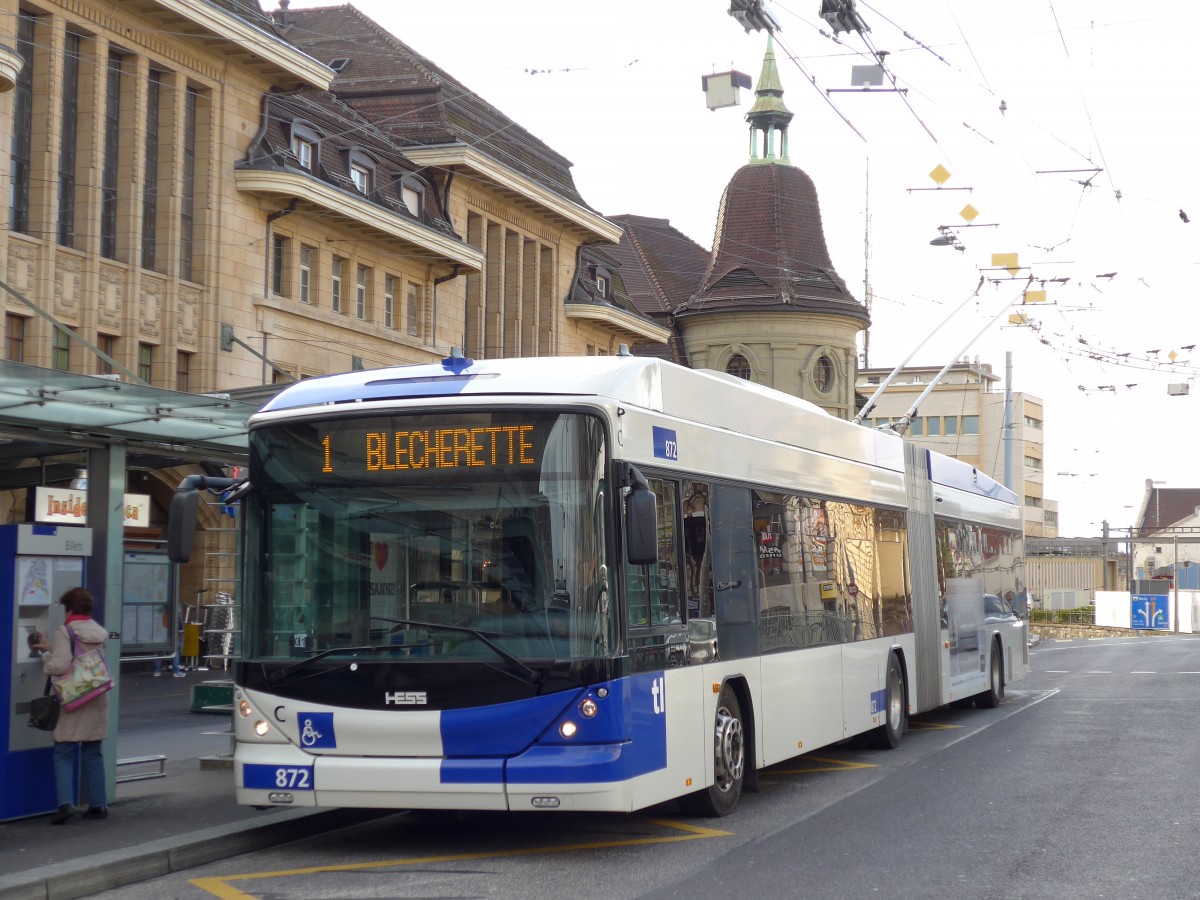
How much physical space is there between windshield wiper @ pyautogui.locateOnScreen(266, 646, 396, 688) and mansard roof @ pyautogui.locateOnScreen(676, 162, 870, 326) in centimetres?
5230

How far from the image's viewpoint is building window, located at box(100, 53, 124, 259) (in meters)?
29.2

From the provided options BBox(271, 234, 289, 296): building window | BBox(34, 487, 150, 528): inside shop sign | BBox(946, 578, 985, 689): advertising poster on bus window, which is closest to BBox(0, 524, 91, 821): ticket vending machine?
BBox(946, 578, 985, 689): advertising poster on bus window

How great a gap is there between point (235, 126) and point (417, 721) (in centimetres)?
2462

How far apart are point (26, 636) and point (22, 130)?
61.6 feet

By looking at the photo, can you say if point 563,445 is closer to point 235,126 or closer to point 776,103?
point 235,126

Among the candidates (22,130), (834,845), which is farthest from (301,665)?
(22,130)

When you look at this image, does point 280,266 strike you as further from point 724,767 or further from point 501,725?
point 501,725

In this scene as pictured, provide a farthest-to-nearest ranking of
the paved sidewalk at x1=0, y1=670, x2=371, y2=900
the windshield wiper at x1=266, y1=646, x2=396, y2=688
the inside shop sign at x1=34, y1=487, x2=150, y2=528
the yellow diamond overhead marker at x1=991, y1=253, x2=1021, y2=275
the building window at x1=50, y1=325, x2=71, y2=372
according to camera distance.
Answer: the building window at x1=50, y1=325, x2=71, y2=372, the yellow diamond overhead marker at x1=991, y1=253, x2=1021, y2=275, the inside shop sign at x1=34, y1=487, x2=150, y2=528, the windshield wiper at x1=266, y1=646, x2=396, y2=688, the paved sidewalk at x1=0, y1=670, x2=371, y2=900

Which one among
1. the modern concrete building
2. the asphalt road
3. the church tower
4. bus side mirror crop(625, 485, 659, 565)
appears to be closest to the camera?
the asphalt road

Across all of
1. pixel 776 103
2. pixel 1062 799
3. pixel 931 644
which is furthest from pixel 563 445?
pixel 776 103

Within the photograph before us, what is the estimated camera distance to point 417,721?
9.58m

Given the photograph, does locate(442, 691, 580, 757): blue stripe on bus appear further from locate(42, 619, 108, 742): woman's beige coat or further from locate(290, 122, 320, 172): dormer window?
locate(290, 122, 320, 172): dormer window

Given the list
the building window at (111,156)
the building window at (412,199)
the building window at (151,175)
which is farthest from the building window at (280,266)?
the building window at (412,199)

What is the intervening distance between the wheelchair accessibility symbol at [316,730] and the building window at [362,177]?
26.7 metres
